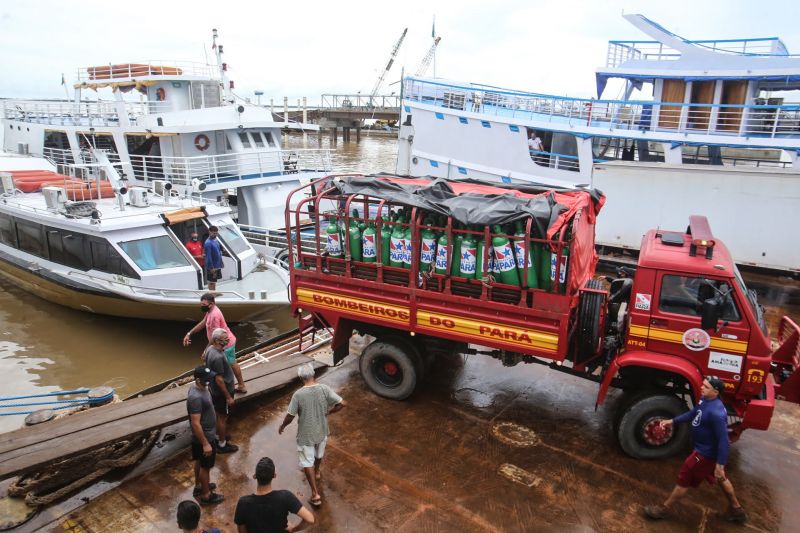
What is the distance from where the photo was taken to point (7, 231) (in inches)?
514

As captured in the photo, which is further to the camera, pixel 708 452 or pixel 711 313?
pixel 711 313

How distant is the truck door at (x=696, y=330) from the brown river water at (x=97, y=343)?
20.7 ft

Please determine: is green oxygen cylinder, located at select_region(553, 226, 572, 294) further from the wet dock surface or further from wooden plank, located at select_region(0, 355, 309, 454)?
wooden plank, located at select_region(0, 355, 309, 454)

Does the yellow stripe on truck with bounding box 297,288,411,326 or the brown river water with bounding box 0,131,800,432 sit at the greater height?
the yellow stripe on truck with bounding box 297,288,411,326

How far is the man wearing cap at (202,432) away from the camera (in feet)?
16.0

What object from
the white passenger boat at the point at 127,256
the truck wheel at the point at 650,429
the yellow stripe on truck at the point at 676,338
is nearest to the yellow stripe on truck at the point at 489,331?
the yellow stripe on truck at the point at 676,338

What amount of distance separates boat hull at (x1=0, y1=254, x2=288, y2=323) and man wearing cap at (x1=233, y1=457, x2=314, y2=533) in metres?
6.58

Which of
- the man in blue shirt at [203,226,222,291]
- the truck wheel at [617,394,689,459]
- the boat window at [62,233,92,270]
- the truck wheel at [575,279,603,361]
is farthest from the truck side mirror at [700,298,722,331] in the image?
the boat window at [62,233,92,270]

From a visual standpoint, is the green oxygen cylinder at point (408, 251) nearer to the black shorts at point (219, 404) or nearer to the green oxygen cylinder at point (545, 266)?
the green oxygen cylinder at point (545, 266)

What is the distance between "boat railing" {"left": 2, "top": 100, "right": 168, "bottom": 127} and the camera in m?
17.8

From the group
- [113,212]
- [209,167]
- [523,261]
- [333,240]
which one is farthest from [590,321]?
[209,167]

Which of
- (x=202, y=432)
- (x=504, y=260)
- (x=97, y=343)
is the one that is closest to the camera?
(x=202, y=432)

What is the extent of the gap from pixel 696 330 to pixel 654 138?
11.1 meters

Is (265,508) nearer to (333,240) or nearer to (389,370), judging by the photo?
(389,370)
